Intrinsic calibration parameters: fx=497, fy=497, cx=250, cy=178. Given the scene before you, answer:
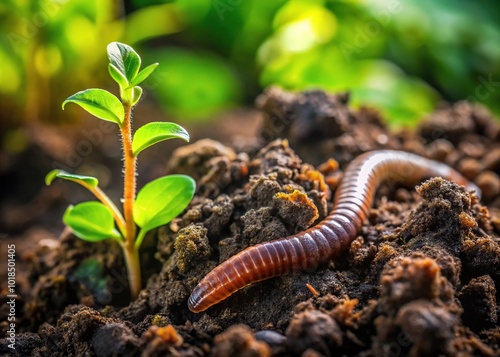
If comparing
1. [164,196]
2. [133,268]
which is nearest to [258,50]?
[164,196]

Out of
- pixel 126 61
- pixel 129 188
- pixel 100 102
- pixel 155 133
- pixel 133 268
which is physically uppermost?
pixel 126 61

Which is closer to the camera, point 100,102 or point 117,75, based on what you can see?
point 117,75

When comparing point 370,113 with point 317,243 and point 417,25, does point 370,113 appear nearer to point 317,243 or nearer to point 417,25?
point 417,25

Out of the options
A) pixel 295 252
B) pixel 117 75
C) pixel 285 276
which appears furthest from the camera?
pixel 285 276

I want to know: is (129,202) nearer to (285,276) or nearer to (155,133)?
(155,133)

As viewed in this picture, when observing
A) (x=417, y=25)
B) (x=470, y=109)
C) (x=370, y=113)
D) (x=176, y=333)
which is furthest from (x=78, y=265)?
(x=417, y=25)

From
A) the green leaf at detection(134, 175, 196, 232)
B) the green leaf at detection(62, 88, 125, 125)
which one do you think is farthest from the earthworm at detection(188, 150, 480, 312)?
the green leaf at detection(62, 88, 125, 125)

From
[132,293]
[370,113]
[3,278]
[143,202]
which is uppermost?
[143,202]
